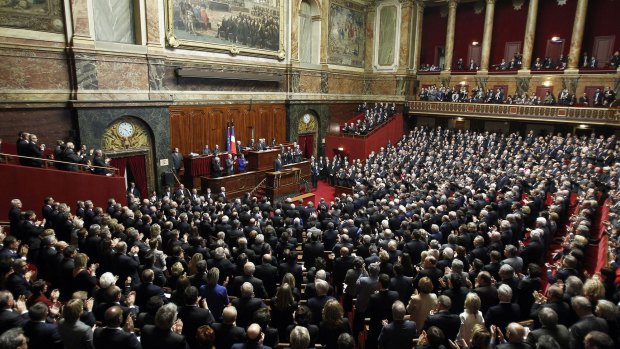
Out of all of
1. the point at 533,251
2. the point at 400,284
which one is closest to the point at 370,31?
the point at 533,251

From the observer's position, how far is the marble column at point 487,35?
23.9 metres

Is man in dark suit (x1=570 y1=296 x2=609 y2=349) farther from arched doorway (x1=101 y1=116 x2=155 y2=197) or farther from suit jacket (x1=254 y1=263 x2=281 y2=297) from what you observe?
arched doorway (x1=101 y1=116 x2=155 y2=197)

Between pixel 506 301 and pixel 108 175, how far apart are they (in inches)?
415

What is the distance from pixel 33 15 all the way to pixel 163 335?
12493mm

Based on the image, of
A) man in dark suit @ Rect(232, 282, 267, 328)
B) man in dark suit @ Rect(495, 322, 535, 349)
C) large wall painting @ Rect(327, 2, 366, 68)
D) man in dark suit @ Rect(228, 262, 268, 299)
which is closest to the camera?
man in dark suit @ Rect(495, 322, 535, 349)

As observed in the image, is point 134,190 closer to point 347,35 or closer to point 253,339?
point 253,339

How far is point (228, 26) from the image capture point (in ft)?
56.3

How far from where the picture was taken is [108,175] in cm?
1084

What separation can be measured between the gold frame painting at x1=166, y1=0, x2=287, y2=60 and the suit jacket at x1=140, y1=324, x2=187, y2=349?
1399cm

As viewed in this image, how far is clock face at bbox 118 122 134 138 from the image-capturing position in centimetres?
1383

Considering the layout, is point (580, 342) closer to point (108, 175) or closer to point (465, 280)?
point (465, 280)

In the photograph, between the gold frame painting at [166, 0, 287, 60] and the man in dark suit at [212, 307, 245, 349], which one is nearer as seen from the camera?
the man in dark suit at [212, 307, 245, 349]

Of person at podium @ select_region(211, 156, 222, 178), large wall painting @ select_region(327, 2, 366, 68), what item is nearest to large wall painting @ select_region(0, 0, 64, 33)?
person at podium @ select_region(211, 156, 222, 178)

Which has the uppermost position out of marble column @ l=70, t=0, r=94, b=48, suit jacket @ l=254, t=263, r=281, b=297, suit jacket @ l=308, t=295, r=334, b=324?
marble column @ l=70, t=0, r=94, b=48
